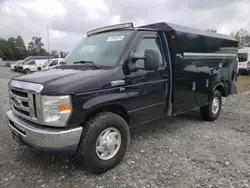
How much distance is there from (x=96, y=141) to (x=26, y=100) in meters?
1.12

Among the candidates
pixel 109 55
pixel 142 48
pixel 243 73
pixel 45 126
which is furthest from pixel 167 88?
pixel 243 73

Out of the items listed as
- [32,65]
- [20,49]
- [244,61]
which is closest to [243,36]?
[244,61]

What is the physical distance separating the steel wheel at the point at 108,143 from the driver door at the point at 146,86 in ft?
1.65

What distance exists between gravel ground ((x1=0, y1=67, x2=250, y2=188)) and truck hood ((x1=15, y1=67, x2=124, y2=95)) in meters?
1.30

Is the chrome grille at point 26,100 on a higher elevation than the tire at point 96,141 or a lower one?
higher

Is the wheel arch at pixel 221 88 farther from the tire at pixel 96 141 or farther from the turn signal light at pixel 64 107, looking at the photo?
the turn signal light at pixel 64 107

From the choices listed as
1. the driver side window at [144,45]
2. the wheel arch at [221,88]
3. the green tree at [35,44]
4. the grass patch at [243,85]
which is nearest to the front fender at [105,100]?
the driver side window at [144,45]

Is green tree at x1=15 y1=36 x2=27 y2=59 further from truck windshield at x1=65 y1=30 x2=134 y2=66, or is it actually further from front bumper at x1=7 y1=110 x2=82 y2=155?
front bumper at x1=7 y1=110 x2=82 y2=155

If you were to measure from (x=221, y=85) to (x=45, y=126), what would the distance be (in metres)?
4.76

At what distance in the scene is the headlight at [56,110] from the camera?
8.46 ft

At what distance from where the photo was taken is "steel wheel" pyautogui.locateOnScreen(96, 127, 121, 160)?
3049 millimetres

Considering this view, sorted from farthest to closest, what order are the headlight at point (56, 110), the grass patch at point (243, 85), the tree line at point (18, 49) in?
the tree line at point (18, 49) → the grass patch at point (243, 85) → the headlight at point (56, 110)

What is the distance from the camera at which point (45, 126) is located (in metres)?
2.71

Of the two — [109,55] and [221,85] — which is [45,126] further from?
[221,85]
